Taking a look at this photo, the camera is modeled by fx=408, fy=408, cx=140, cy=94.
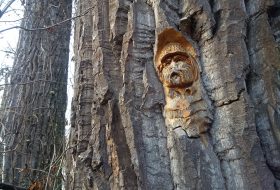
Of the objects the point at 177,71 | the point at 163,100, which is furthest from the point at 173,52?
the point at 163,100

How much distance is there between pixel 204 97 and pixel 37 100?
2577mm

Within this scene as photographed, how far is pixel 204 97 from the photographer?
2424 millimetres

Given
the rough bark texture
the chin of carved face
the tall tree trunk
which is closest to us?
the rough bark texture

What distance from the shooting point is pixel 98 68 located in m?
2.92

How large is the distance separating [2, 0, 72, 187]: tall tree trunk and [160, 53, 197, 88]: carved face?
156cm

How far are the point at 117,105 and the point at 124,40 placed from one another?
466 millimetres

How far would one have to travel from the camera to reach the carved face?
8.07 feet

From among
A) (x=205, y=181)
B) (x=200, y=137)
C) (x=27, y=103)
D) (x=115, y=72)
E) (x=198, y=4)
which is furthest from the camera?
(x=27, y=103)

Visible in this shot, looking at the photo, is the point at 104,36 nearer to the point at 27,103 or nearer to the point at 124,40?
the point at 124,40

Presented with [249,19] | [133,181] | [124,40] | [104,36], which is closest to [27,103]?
[104,36]

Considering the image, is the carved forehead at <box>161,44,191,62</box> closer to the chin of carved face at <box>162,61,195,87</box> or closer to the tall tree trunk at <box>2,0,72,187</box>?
the chin of carved face at <box>162,61,195,87</box>

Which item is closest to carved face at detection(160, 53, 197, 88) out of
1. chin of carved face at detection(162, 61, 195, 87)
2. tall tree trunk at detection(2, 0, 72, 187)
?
chin of carved face at detection(162, 61, 195, 87)

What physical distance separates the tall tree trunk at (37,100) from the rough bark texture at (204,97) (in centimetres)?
109

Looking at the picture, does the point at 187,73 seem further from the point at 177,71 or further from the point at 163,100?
the point at 163,100
